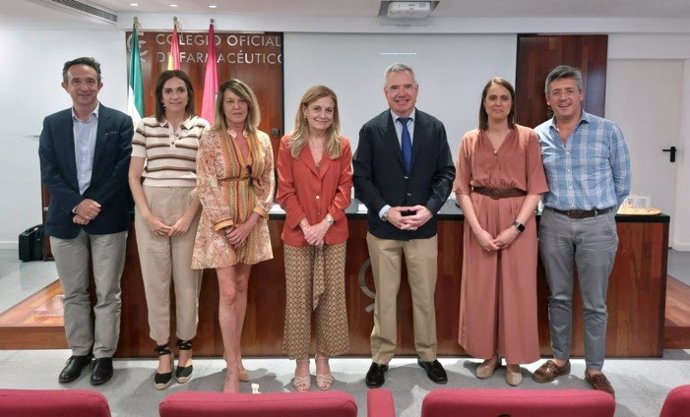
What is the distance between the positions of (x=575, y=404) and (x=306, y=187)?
1.85 metres

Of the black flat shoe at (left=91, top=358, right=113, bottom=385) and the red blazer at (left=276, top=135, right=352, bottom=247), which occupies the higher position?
the red blazer at (left=276, top=135, right=352, bottom=247)

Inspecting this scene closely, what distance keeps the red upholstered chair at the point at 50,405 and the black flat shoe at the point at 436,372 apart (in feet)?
7.18

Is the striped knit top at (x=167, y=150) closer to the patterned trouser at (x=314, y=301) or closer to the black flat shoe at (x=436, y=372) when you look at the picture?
the patterned trouser at (x=314, y=301)

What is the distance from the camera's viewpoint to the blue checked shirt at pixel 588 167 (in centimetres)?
304

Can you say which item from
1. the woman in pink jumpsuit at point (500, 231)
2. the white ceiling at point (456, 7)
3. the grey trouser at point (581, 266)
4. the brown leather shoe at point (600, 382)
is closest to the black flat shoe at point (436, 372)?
the woman in pink jumpsuit at point (500, 231)

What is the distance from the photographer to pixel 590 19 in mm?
6648

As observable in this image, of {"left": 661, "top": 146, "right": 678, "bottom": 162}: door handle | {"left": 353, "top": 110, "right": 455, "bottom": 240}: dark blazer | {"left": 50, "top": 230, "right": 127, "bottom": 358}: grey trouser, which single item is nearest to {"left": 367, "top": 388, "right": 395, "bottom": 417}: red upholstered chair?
{"left": 353, "top": 110, "right": 455, "bottom": 240}: dark blazer

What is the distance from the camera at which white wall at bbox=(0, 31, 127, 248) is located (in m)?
6.75

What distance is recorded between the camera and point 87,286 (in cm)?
338

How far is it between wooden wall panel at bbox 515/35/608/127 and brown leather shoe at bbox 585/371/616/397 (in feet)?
13.4

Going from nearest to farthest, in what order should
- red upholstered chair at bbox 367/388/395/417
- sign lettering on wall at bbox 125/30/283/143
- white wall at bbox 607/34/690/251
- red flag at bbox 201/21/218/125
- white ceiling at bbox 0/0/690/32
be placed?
red upholstered chair at bbox 367/388/395/417
white ceiling at bbox 0/0/690/32
red flag at bbox 201/21/218/125
sign lettering on wall at bbox 125/30/283/143
white wall at bbox 607/34/690/251

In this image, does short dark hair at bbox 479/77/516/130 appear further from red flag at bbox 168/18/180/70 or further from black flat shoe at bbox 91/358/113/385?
red flag at bbox 168/18/180/70

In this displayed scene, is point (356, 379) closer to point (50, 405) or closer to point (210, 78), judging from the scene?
point (50, 405)

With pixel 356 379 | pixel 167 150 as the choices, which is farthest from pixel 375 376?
pixel 167 150
